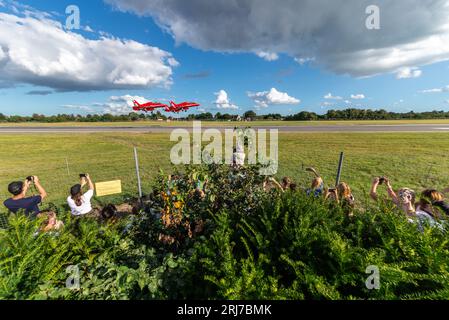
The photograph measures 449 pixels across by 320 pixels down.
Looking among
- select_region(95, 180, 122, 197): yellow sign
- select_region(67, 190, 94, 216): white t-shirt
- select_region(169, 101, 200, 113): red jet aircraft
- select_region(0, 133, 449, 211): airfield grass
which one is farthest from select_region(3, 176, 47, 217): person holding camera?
select_region(169, 101, 200, 113): red jet aircraft

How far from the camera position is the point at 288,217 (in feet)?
8.61

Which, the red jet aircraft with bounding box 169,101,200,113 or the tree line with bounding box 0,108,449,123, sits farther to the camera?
the tree line with bounding box 0,108,449,123

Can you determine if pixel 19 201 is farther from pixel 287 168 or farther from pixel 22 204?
pixel 287 168

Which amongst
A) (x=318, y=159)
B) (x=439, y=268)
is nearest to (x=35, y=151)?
(x=318, y=159)

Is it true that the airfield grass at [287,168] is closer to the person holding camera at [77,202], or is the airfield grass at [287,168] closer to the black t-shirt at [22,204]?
the person holding camera at [77,202]

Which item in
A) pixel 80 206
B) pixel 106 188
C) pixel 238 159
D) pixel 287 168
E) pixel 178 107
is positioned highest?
pixel 178 107

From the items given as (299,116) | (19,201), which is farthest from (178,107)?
(299,116)

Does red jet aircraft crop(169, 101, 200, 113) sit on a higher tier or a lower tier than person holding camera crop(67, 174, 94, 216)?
higher

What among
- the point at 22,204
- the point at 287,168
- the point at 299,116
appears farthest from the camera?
the point at 299,116

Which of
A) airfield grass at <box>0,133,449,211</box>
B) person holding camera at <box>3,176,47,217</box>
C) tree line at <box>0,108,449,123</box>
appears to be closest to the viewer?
person holding camera at <box>3,176,47,217</box>

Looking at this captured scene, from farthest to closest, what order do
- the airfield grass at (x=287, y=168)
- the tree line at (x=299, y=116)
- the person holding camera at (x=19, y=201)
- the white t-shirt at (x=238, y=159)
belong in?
1. the tree line at (x=299, y=116)
2. the airfield grass at (x=287, y=168)
3. the white t-shirt at (x=238, y=159)
4. the person holding camera at (x=19, y=201)

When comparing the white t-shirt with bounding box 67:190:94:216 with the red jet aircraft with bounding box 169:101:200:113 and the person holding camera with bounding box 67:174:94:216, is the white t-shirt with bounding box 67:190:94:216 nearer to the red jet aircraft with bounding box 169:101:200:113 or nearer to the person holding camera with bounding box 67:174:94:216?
the person holding camera with bounding box 67:174:94:216

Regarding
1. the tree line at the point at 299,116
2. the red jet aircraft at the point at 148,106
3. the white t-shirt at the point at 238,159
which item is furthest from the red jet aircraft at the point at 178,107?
the tree line at the point at 299,116

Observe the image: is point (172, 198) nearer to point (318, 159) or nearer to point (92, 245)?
point (92, 245)
